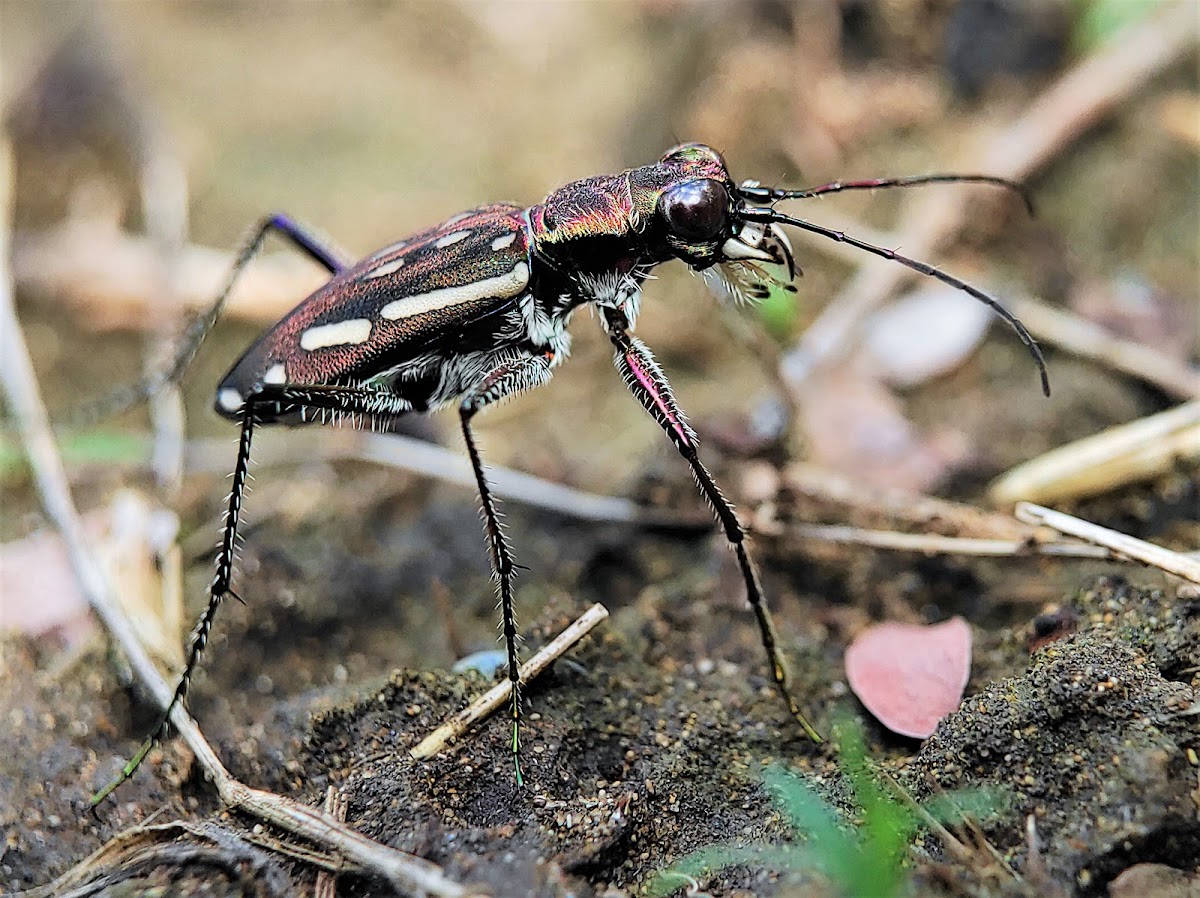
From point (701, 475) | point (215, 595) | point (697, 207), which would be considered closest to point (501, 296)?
point (697, 207)

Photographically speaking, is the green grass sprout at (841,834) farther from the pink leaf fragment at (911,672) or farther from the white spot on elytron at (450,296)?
the white spot on elytron at (450,296)

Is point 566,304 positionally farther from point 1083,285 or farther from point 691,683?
point 1083,285

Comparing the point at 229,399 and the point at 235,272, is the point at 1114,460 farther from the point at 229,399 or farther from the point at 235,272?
the point at 235,272

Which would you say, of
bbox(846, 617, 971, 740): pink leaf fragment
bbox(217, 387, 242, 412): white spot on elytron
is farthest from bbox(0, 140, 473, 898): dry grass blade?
bbox(846, 617, 971, 740): pink leaf fragment

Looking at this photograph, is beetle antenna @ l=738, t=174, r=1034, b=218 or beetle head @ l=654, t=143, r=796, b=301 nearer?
beetle antenna @ l=738, t=174, r=1034, b=218

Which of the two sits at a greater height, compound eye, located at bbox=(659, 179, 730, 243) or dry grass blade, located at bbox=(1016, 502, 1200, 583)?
compound eye, located at bbox=(659, 179, 730, 243)

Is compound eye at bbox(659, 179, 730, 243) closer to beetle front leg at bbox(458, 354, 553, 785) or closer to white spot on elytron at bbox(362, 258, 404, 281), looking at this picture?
beetle front leg at bbox(458, 354, 553, 785)

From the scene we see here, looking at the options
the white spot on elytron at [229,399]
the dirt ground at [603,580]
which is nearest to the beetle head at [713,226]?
the dirt ground at [603,580]
